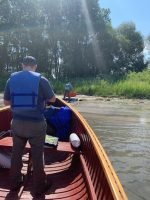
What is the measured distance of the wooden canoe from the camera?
444 cm

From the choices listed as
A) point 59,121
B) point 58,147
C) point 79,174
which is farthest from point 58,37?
point 79,174

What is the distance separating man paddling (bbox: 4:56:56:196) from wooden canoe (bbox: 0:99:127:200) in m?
0.50

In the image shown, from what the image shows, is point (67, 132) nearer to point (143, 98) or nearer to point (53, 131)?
point (53, 131)

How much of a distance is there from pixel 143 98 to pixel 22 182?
97.8ft

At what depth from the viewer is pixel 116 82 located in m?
39.5

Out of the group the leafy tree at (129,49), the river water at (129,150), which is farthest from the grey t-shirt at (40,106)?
the leafy tree at (129,49)

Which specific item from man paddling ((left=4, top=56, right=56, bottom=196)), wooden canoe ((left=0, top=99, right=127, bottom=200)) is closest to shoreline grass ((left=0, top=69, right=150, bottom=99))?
wooden canoe ((left=0, top=99, right=127, bottom=200))

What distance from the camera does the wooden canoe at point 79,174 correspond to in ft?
14.6

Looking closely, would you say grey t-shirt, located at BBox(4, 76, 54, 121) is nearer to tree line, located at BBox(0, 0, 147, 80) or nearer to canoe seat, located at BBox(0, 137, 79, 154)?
canoe seat, located at BBox(0, 137, 79, 154)

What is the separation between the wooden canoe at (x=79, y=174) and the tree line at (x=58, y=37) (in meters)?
40.2

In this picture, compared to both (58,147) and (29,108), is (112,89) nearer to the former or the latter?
(58,147)

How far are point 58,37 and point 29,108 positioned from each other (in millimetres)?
42817

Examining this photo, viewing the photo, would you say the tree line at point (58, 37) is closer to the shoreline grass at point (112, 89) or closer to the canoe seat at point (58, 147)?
the shoreline grass at point (112, 89)

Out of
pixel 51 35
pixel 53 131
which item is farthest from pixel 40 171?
pixel 51 35
